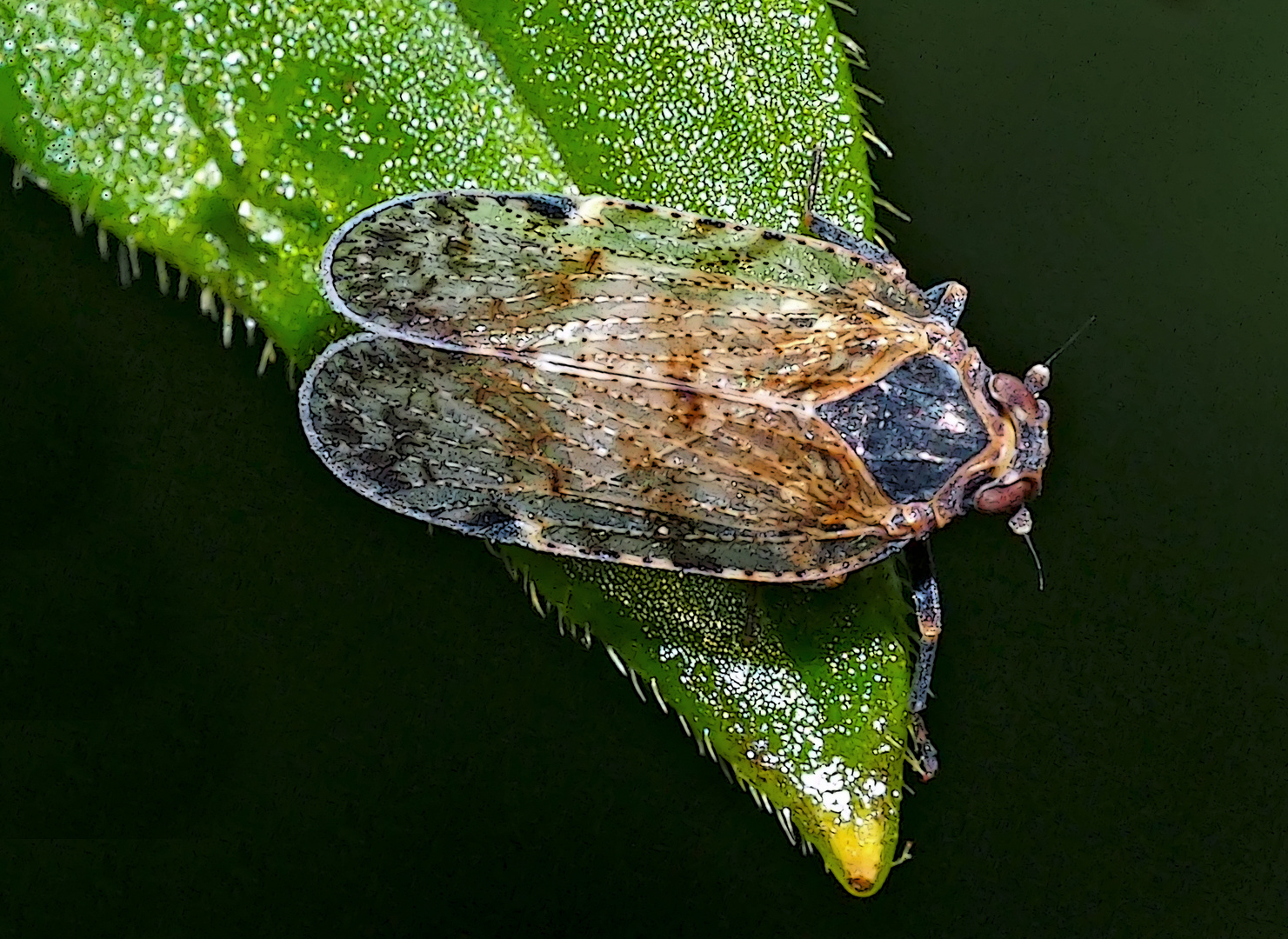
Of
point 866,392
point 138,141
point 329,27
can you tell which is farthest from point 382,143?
point 866,392

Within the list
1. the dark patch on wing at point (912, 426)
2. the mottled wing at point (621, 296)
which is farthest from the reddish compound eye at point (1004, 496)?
the mottled wing at point (621, 296)

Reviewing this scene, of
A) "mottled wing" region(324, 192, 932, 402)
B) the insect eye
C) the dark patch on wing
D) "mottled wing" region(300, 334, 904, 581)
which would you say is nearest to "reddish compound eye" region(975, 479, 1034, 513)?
the dark patch on wing

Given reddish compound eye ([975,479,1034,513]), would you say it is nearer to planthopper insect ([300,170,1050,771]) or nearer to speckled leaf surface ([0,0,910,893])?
planthopper insect ([300,170,1050,771])

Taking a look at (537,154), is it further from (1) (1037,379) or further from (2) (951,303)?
(1) (1037,379)

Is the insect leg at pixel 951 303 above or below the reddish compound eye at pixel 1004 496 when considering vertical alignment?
above

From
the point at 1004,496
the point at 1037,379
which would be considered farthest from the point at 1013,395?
the point at 1004,496

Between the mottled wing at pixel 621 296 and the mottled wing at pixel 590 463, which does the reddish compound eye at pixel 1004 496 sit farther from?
the mottled wing at pixel 621 296

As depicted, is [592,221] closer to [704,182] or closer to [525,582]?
[704,182]
